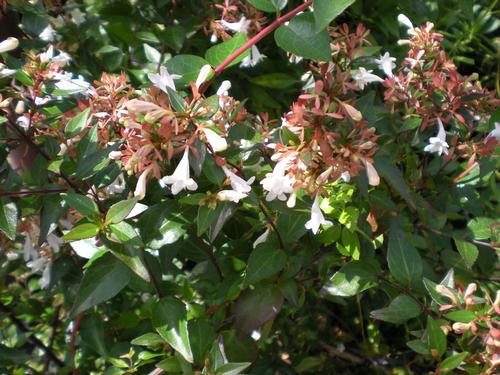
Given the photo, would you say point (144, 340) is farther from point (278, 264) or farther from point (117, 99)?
point (117, 99)

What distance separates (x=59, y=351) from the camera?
1.74 m

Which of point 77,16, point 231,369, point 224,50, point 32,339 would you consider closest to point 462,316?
point 231,369

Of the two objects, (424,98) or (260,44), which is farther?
(260,44)

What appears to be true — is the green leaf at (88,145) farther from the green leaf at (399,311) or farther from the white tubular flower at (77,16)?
the white tubular flower at (77,16)

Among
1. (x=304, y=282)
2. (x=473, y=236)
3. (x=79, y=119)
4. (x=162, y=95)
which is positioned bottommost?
(x=304, y=282)

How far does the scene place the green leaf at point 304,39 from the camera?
89 cm

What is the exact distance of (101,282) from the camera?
3.27 feet

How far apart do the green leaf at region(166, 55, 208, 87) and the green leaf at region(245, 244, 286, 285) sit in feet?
1.07

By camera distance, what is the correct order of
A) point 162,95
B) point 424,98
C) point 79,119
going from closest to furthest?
point 162,95
point 79,119
point 424,98

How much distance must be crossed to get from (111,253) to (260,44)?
85 cm

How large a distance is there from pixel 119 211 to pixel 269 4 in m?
0.42

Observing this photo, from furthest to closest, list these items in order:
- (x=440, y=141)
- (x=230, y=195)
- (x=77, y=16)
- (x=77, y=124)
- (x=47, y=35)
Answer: (x=77, y=16) → (x=47, y=35) → (x=440, y=141) → (x=77, y=124) → (x=230, y=195)

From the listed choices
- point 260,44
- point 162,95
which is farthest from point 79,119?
point 260,44

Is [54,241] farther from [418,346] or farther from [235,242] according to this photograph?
[418,346]
